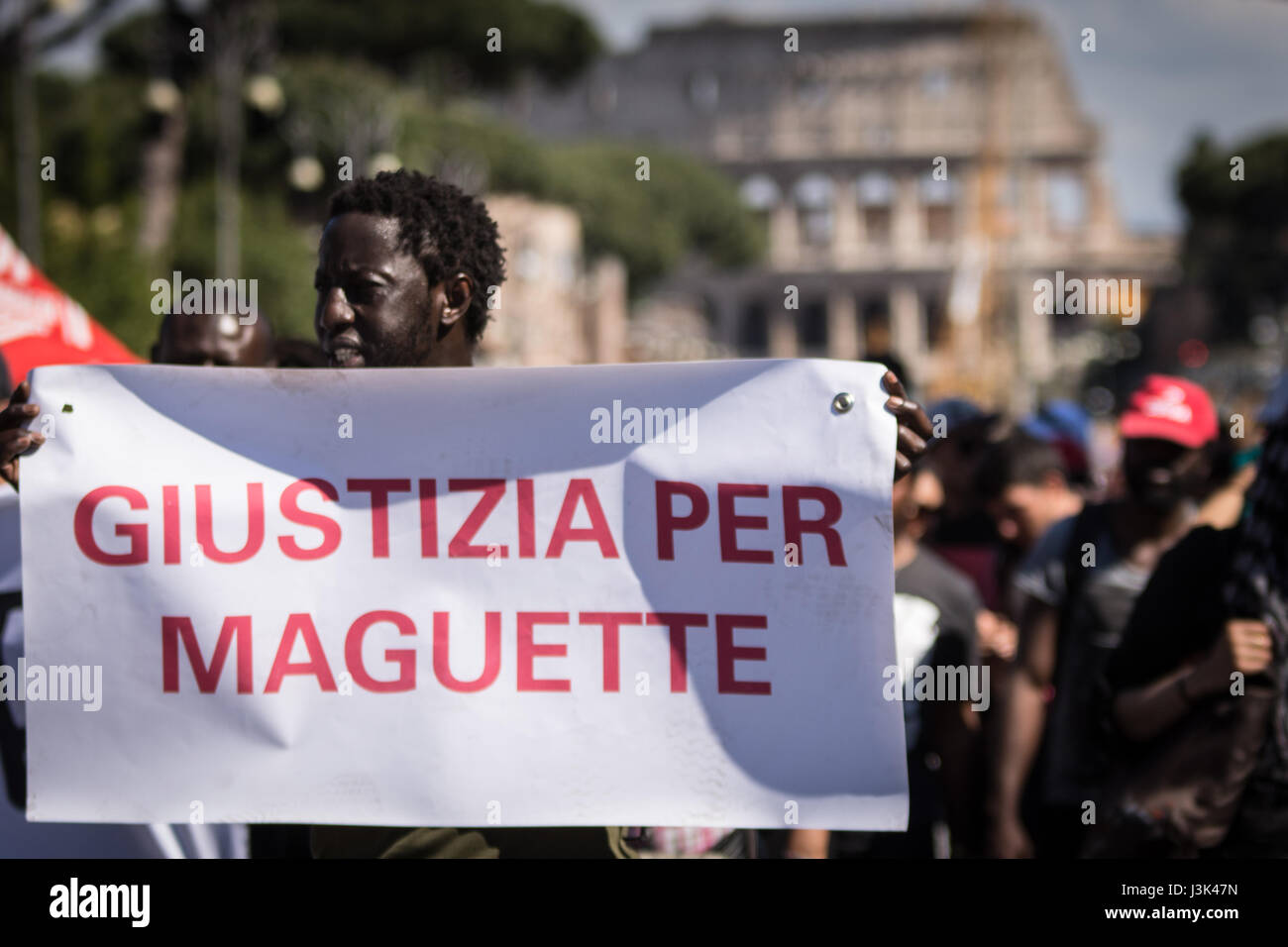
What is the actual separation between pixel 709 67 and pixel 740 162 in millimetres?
4795

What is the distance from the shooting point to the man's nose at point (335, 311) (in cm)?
246

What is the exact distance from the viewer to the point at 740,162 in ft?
277

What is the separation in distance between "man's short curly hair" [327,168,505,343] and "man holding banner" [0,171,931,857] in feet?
0.03

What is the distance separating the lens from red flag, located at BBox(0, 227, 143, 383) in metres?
4.37

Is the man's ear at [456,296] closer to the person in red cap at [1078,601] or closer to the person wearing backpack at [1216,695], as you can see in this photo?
the person wearing backpack at [1216,695]

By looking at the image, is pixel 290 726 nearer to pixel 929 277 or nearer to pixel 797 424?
pixel 797 424

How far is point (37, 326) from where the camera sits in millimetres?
4535

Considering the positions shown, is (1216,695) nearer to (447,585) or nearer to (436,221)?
(447,585)

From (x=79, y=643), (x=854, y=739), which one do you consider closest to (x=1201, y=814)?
(x=854, y=739)

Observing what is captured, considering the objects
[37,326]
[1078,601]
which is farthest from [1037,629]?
[37,326]

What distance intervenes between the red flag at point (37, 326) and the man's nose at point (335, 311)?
210cm

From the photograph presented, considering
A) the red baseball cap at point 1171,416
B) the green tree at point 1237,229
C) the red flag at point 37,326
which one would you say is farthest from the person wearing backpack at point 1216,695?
the green tree at point 1237,229

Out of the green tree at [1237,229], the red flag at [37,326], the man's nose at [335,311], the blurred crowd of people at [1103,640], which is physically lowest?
the blurred crowd of people at [1103,640]

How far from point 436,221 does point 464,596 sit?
1.80 feet
